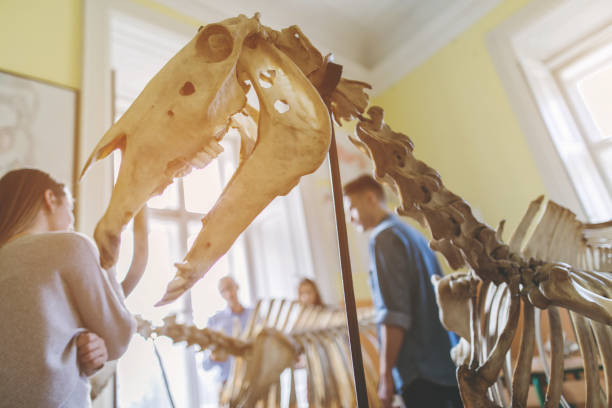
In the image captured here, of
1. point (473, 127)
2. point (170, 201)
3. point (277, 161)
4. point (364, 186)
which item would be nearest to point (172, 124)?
point (277, 161)

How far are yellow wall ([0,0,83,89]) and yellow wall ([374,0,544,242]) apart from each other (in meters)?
2.85

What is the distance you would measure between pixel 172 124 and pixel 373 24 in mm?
3934

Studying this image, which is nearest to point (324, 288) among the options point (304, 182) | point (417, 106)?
point (304, 182)

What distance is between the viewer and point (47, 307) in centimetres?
80

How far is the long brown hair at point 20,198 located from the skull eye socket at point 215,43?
569 mm

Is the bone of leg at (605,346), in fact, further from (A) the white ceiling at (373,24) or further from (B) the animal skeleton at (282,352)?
(A) the white ceiling at (373,24)

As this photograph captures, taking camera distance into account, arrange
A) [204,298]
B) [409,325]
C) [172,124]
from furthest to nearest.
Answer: [204,298], [409,325], [172,124]

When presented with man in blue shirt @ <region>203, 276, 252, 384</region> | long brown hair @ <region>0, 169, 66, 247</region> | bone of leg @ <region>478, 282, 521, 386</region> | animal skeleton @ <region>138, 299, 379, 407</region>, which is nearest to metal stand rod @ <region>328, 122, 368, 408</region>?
bone of leg @ <region>478, 282, 521, 386</region>

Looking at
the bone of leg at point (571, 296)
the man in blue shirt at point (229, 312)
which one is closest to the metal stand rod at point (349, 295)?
the bone of leg at point (571, 296)

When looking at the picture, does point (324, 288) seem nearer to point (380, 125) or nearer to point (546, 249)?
point (546, 249)

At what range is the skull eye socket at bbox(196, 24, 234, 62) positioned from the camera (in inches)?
29.4

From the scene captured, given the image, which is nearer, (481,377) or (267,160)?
(267,160)

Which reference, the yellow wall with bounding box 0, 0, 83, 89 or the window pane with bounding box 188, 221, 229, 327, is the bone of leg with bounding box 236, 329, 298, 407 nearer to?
the window pane with bounding box 188, 221, 229, 327

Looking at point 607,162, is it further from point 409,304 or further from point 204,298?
point 204,298
